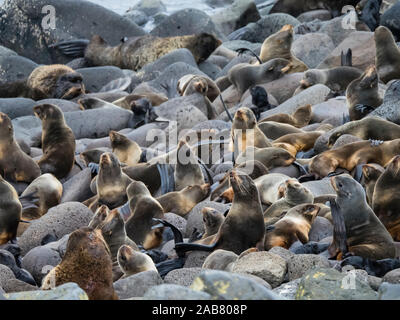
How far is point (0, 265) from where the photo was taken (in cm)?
629

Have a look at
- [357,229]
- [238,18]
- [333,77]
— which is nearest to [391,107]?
[333,77]

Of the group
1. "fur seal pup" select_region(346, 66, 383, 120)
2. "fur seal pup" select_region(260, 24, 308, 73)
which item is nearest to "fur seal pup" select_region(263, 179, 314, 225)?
"fur seal pup" select_region(346, 66, 383, 120)

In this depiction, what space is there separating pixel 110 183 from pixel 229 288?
5.70 m

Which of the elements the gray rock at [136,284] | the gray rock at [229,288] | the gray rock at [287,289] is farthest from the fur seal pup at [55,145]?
the gray rock at [229,288]

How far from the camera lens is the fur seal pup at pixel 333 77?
1212cm

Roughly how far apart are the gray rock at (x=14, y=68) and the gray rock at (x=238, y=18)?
23.0 feet

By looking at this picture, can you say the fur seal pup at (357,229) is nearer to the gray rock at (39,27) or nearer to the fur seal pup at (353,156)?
the fur seal pup at (353,156)

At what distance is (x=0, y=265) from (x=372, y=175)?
325 cm

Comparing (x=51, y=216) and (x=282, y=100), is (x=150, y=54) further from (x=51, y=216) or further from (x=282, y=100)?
(x=51, y=216)

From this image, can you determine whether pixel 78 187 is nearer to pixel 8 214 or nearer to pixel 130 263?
pixel 8 214

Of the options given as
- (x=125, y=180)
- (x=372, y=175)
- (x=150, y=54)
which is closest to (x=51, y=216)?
(x=125, y=180)

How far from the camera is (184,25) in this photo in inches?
780

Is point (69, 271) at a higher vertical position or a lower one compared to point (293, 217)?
higher
